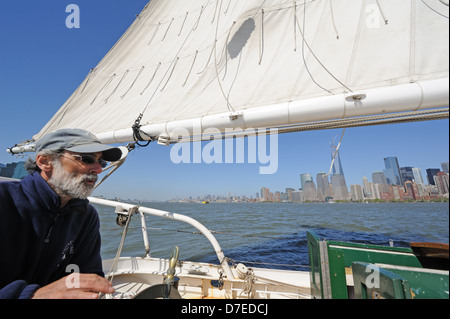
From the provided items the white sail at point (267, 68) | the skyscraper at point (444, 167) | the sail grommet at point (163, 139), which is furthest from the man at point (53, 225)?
the skyscraper at point (444, 167)

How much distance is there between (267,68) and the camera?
2.19 m

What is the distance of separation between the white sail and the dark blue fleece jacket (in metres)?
1.34

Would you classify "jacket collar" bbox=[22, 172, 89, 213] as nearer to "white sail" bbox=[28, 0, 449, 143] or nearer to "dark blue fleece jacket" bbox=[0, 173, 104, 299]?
"dark blue fleece jacket" bbox=[0, 173, 104, 299]

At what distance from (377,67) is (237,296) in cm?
262

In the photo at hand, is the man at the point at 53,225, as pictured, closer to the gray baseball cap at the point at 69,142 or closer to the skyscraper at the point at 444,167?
the gray baseball cap at the point at 69,142

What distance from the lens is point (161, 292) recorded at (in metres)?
1.46

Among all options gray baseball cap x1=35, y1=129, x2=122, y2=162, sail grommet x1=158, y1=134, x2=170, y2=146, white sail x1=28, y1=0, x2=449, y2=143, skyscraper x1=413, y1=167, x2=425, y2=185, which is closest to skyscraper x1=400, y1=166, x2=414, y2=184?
skyscraper x1=413, y1=167, x2=425, y2=185

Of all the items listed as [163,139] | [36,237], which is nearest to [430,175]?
[36,237]

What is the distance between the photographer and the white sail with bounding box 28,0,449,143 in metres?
1.44

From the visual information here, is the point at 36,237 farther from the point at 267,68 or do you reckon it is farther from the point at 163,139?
the point at 267,68

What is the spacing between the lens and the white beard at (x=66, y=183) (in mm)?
1169

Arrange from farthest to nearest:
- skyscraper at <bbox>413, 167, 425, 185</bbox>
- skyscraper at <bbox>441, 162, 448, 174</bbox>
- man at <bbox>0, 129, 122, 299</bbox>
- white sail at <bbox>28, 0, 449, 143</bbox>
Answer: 1. white sail at <bbox>28, 0, 449, 143</bbox>
2. skyscraper at <bbox>413, 167, 425, 185</bbox>
3. man at <bbox>0, 129, 122, 299</bbox>
4. skyscraper at <bbox>441, 162, 448, 174</bbox>

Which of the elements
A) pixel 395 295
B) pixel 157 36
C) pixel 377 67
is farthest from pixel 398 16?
pixel 157 36
